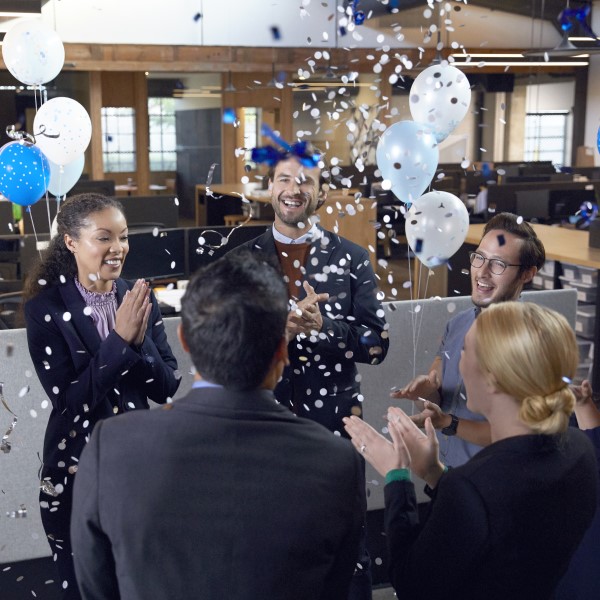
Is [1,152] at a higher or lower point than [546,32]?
lower

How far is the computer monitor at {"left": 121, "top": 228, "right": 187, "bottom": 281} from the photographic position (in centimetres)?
517

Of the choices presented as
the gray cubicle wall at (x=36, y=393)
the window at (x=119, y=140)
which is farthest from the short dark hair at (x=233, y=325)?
the window at (x=119, y=140)

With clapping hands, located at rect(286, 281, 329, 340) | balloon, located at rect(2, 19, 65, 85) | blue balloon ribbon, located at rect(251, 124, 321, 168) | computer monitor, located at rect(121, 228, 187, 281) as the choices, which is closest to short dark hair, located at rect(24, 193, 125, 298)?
blue balloon ribbon, located at rect(251, 124, 321, 168)

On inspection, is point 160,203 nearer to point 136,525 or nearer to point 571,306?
point 571,306

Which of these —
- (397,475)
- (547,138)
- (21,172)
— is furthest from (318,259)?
(547,138)

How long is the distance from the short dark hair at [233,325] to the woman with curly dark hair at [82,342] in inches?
33.9

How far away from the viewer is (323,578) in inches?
54.6

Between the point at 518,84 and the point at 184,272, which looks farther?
the point at 518,84

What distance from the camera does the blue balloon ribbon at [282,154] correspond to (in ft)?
8.82

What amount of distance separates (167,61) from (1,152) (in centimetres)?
720

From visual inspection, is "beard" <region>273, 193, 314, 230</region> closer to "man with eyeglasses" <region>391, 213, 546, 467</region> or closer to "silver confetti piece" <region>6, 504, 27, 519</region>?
"man with eyeglasses" <region>391, 213, 546, 467</region>

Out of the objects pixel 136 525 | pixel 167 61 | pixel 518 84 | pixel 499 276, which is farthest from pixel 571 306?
pixel 518 84

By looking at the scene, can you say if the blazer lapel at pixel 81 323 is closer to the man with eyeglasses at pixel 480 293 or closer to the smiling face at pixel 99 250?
the smiling face at pixel 99 250

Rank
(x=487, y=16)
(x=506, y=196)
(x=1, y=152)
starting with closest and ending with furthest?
(x=1, y=152) → (x=506, y=196) → (x=487, y=16)
